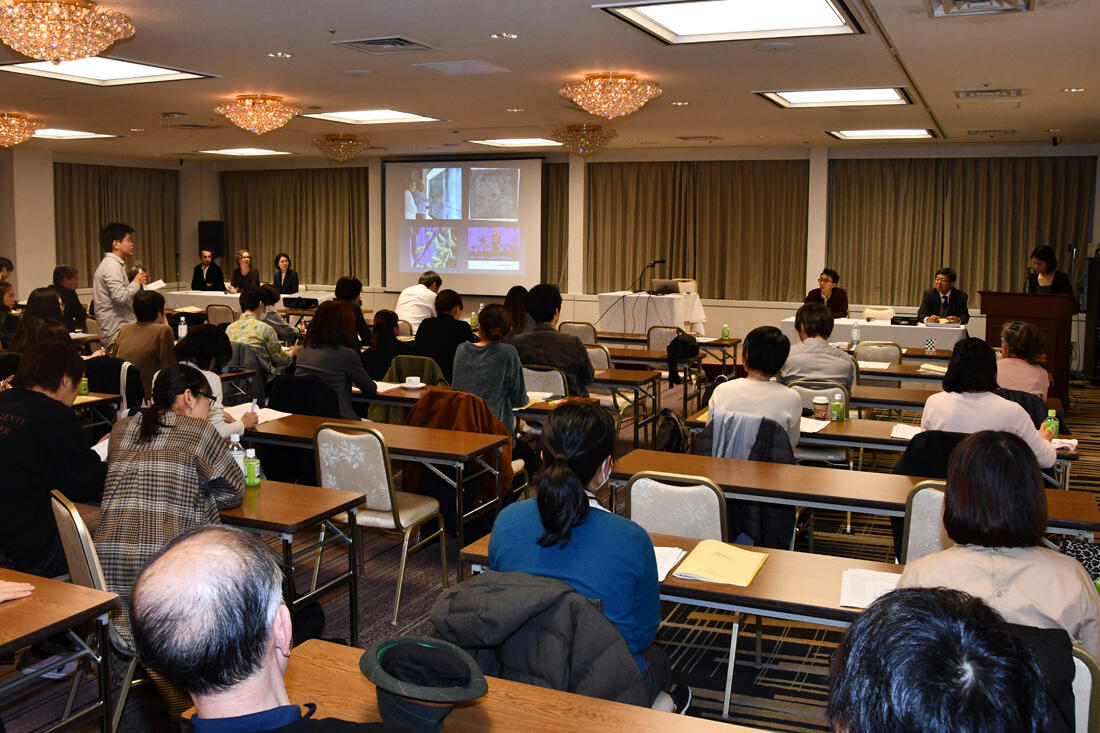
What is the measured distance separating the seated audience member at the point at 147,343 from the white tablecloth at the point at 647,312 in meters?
5.86

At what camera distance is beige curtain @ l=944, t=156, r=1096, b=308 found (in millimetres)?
11617

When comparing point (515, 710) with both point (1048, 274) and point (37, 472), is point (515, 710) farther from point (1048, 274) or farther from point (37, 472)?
point (1048, 274)

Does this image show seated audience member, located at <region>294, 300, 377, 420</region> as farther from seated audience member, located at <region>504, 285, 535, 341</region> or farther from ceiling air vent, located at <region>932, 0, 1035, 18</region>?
ceiling air vent, located at <region>932, 0, 1035, 18</region>

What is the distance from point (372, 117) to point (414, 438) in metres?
6.19

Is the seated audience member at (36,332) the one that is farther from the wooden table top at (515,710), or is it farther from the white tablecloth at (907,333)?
the white tablecloth at (907,333)

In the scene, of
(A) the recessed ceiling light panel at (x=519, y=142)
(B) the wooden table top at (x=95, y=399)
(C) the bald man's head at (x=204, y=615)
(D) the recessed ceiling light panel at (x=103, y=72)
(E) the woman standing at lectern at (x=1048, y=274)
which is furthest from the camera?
(A) the recessed ceiling light panel at (x=519, y=142)

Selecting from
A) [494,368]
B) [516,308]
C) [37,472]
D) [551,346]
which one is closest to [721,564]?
[37,472]

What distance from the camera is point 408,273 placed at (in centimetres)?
1477

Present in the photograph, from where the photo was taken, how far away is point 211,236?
52.1ft

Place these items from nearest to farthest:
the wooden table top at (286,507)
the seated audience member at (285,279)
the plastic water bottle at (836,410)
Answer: the wooden table top at (286,507) → the plastic water bottle at (836,410) → the seated audience member at (285,279)

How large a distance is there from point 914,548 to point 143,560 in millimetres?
2694

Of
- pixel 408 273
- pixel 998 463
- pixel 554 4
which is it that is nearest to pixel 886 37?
pixel 554 4

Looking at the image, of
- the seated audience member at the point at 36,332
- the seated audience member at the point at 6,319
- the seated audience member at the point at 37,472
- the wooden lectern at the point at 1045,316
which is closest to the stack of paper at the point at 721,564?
the seated audience member at the point at 37,472

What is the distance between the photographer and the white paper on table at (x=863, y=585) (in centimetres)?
264
